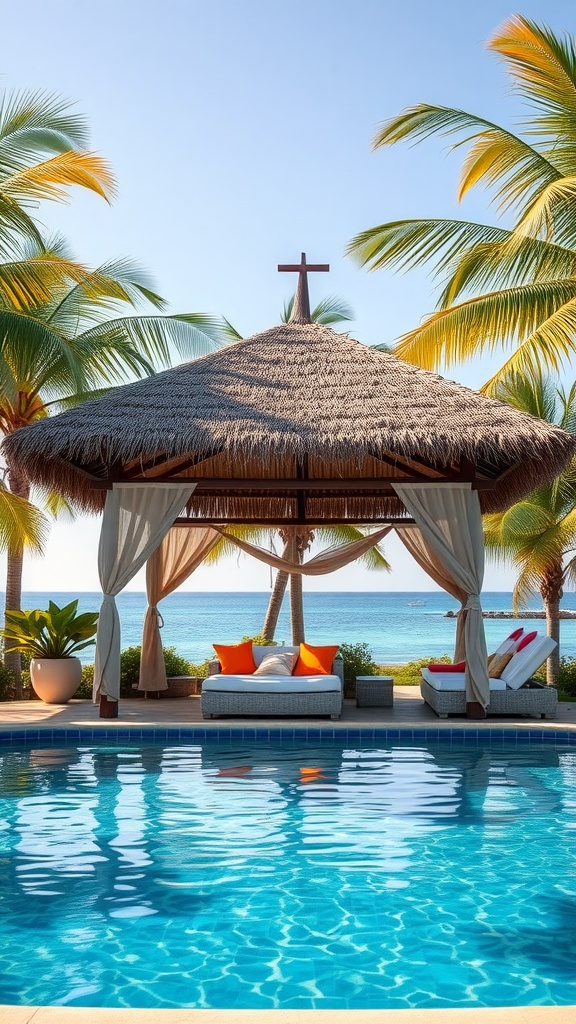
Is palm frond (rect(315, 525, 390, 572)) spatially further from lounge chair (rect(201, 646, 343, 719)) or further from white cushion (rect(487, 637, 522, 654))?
lounge chair (rect(201, 646, 343, 719))

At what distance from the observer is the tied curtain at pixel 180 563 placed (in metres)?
10.0

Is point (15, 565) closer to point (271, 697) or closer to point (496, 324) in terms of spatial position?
point (271, 697)

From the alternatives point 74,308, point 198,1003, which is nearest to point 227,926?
point 198,1003

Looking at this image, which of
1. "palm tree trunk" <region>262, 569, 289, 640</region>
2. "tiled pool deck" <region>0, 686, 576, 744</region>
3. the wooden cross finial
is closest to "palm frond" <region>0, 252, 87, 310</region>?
the wooden cross finial

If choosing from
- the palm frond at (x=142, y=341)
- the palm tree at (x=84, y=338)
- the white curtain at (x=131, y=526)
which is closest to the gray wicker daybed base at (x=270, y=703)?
the white curtain at (x=131, y=526)

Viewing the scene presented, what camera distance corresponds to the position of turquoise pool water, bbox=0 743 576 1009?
325 cm

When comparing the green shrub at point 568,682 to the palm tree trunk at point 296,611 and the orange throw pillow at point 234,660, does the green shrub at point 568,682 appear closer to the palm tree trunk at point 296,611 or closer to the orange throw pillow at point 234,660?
the palm tree trunk at point 296,611

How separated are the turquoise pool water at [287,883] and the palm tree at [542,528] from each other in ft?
16.5

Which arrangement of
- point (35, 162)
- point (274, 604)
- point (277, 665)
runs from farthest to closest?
1. point (274, 604)
2. point (35, 162)
3. point (277, 665)

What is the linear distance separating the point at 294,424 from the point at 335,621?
3808 cm

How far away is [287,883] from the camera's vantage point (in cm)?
426

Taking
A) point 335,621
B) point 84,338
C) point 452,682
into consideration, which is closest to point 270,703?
point 452,682

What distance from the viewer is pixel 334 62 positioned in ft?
32.2

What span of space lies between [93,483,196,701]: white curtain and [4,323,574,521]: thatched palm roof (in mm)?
281
